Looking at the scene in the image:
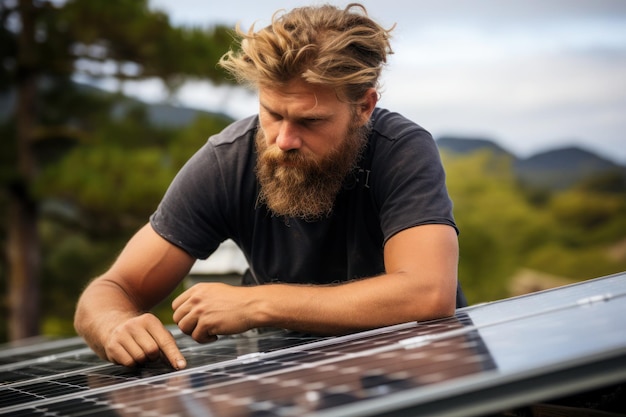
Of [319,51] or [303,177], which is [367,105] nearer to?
[319,51]

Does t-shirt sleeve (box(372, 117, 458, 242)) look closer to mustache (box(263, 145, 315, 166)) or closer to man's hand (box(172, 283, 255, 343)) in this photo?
mustache (box(263, 145, 315, 166))

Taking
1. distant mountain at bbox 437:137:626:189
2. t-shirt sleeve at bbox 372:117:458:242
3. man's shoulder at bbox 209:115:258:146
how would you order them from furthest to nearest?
distant mountain at bbox 437:137:626:189 → man's shoulder at bbox 209:115:258:146 → t-shirt sleeve at bbox 372:117:458:242

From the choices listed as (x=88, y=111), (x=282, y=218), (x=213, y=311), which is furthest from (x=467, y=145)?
(x=213, y=311)

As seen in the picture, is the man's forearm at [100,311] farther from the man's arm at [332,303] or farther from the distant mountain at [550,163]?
the distant mountain at [550,163]

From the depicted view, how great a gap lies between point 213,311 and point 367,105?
1.17 meters

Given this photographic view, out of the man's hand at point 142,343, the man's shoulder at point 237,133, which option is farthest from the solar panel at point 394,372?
the man's shoulder at point 237,133

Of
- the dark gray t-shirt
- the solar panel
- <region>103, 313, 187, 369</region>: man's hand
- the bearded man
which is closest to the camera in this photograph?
the solar panel

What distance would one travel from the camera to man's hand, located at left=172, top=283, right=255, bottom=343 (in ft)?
9.25

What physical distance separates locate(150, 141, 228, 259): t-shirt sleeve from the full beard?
208 mm

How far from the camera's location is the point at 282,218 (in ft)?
11.5

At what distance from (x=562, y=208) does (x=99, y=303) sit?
815 inches

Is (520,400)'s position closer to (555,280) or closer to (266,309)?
(266,309)

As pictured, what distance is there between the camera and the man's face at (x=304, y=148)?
10.8ft

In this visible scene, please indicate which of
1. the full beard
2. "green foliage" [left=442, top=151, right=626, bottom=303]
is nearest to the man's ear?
the full beard
